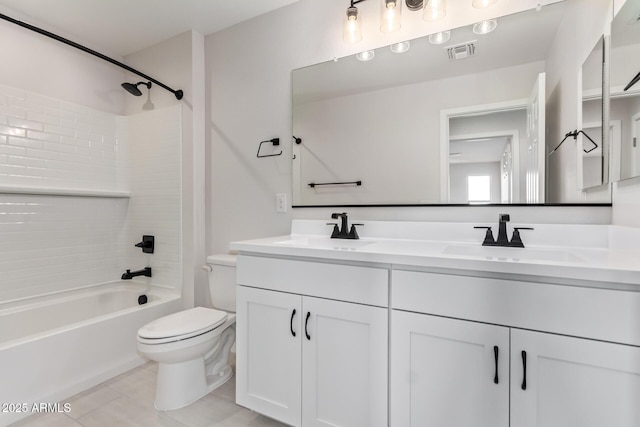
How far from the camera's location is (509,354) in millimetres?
920

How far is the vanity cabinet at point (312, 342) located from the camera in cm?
114

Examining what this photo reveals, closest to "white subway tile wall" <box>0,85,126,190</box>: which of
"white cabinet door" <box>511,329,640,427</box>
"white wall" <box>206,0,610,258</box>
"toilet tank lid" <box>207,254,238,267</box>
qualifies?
"white wall" <box>206,0,610,258</box>

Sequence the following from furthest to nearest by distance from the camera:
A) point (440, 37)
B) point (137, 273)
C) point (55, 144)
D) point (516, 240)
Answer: point (137, 273) < point (55, 144) < point (440, 37) < point (516, 240)

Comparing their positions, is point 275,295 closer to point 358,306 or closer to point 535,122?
point 358,306

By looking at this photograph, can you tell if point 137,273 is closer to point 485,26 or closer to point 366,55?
point 366,55

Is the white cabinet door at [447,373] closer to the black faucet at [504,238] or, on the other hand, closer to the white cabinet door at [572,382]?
the white cabinet door at [572,382]

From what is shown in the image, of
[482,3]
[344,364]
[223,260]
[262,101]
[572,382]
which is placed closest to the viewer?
[572,382]

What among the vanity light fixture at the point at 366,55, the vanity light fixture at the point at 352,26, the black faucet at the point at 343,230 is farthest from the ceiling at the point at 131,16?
the black faucet at the point at 343,230

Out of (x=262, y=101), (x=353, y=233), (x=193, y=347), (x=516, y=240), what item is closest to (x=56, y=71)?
(x=262, y=101)

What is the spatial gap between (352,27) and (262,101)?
0.75 m

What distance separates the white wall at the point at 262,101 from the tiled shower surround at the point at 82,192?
394 millimetres

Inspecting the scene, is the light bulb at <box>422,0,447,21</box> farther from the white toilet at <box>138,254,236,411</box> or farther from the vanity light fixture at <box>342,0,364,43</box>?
the white toilet at <box>138,254,236,411</box>

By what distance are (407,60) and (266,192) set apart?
3.79 ft

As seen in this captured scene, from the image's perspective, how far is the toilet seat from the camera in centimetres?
153
